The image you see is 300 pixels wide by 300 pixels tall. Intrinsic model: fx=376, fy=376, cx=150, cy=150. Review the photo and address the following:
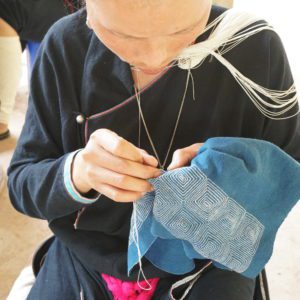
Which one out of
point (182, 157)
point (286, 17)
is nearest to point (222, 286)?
point (182, 157)

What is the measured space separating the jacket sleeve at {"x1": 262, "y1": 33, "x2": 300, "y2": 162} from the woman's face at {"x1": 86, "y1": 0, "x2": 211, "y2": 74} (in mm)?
198

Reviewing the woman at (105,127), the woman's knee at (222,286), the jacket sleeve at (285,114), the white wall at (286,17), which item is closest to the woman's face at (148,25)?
the woman at (105,127)

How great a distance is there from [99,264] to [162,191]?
0.25 m

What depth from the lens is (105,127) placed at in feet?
2.18

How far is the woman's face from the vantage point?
427mm

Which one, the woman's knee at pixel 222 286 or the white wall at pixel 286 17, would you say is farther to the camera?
the white wall at pixel 286 17

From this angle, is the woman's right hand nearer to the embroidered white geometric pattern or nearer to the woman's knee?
the embroidered white geometric pattern

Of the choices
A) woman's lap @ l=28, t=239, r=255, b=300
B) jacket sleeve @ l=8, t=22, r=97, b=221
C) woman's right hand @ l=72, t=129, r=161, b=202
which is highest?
woman's right hand @ l=72, t=129, r=161, b=202

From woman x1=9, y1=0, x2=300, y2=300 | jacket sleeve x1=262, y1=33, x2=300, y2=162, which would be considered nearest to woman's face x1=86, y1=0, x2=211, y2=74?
woman x1=9, y1=0, x2=300, y2=300

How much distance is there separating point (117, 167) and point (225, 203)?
0.18m

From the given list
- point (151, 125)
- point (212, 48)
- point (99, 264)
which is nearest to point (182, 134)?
point (151, 125)

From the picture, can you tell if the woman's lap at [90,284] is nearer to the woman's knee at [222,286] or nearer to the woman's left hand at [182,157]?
the woman's knee at [222,286]

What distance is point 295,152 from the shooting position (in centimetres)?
70

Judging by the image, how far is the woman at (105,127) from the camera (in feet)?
2.09
